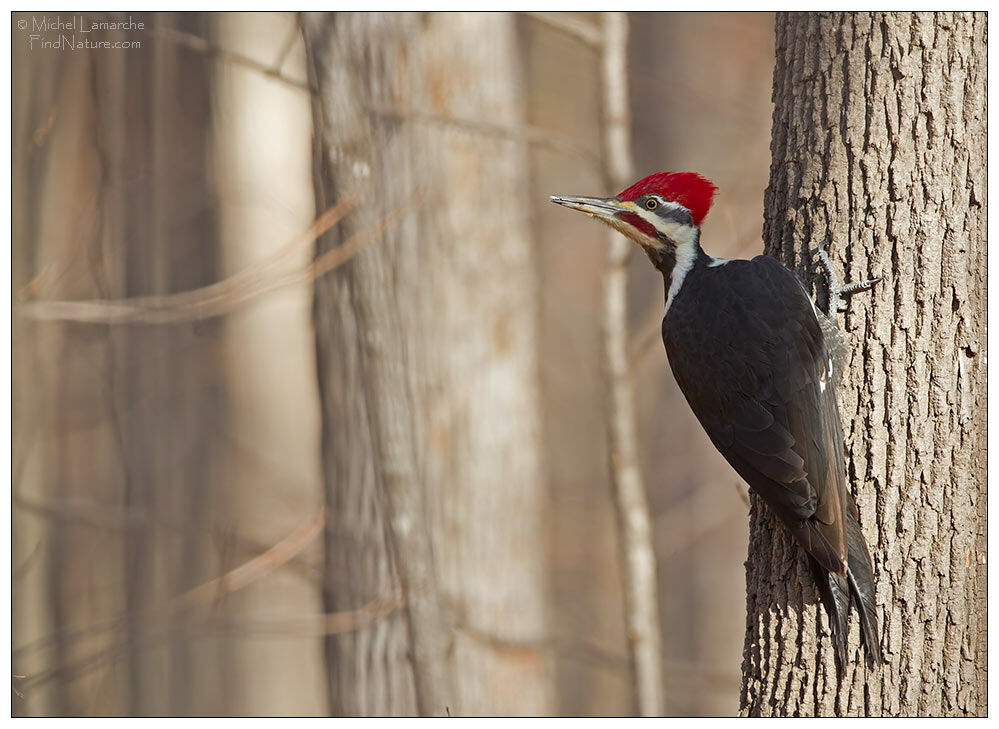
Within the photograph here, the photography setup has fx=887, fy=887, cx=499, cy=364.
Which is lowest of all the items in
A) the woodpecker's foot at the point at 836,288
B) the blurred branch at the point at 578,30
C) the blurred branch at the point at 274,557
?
the blurred branch at the point at 274,557

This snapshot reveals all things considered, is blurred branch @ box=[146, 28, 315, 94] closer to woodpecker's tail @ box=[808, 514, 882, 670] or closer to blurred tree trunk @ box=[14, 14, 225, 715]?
blurred tree trunk @ box=[14, 14, 225, 715]

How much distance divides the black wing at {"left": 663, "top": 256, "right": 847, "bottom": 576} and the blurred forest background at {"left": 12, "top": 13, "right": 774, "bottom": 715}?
186 centimetres

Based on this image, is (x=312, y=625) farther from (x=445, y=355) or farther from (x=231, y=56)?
(x=231, y=56)

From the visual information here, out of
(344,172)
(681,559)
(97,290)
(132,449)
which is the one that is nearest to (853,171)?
(344,172)

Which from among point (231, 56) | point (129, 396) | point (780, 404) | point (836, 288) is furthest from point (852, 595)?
point (129, 396)

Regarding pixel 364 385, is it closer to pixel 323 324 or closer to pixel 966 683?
pixel 323 324

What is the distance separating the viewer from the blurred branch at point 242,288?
405 centimetres

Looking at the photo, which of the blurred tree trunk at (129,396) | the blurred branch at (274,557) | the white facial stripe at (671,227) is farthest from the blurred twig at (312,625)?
the white facial stripe at (671,227)

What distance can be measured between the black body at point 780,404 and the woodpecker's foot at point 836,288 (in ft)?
0.18

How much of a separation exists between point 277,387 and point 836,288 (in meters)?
5.75

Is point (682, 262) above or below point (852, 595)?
above

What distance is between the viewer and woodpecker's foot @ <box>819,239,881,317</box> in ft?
8.27

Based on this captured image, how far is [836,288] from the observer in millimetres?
2545

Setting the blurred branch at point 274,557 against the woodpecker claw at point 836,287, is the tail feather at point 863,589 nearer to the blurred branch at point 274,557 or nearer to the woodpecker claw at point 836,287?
the woodpecker claw at point 836,287
